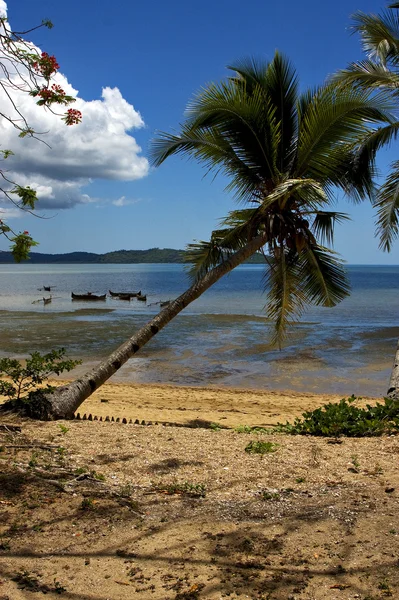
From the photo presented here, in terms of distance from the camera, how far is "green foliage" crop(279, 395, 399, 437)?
6973 mm

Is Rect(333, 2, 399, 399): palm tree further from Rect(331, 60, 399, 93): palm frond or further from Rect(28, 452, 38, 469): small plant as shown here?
Rect(28, 452, 38, 469): small plant

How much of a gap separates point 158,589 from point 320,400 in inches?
425

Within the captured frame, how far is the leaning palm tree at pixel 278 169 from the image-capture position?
9.11 meters

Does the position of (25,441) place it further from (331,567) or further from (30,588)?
(331,567)

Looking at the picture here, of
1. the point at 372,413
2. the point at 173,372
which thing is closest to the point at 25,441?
the point at 372,413

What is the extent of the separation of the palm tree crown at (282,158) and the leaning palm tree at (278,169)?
0.02 meters

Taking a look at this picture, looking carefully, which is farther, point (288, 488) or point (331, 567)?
point (288, 488)

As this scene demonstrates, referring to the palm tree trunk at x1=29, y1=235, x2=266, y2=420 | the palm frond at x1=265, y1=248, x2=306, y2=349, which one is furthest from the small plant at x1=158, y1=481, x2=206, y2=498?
the palm frond at x1=265, y1=248, x2=306, y2=349

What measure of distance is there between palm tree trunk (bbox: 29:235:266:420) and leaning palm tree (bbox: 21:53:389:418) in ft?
0.07

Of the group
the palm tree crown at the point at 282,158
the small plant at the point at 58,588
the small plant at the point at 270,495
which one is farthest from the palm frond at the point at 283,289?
the small plant at the point at 58,588

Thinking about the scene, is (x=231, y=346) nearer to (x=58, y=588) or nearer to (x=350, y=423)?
(x=350, y=423)

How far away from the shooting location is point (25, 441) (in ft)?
19.7

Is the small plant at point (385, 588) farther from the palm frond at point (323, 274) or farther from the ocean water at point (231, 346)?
the ocean water at point (231, 346)

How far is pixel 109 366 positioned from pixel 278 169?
5158 mm
